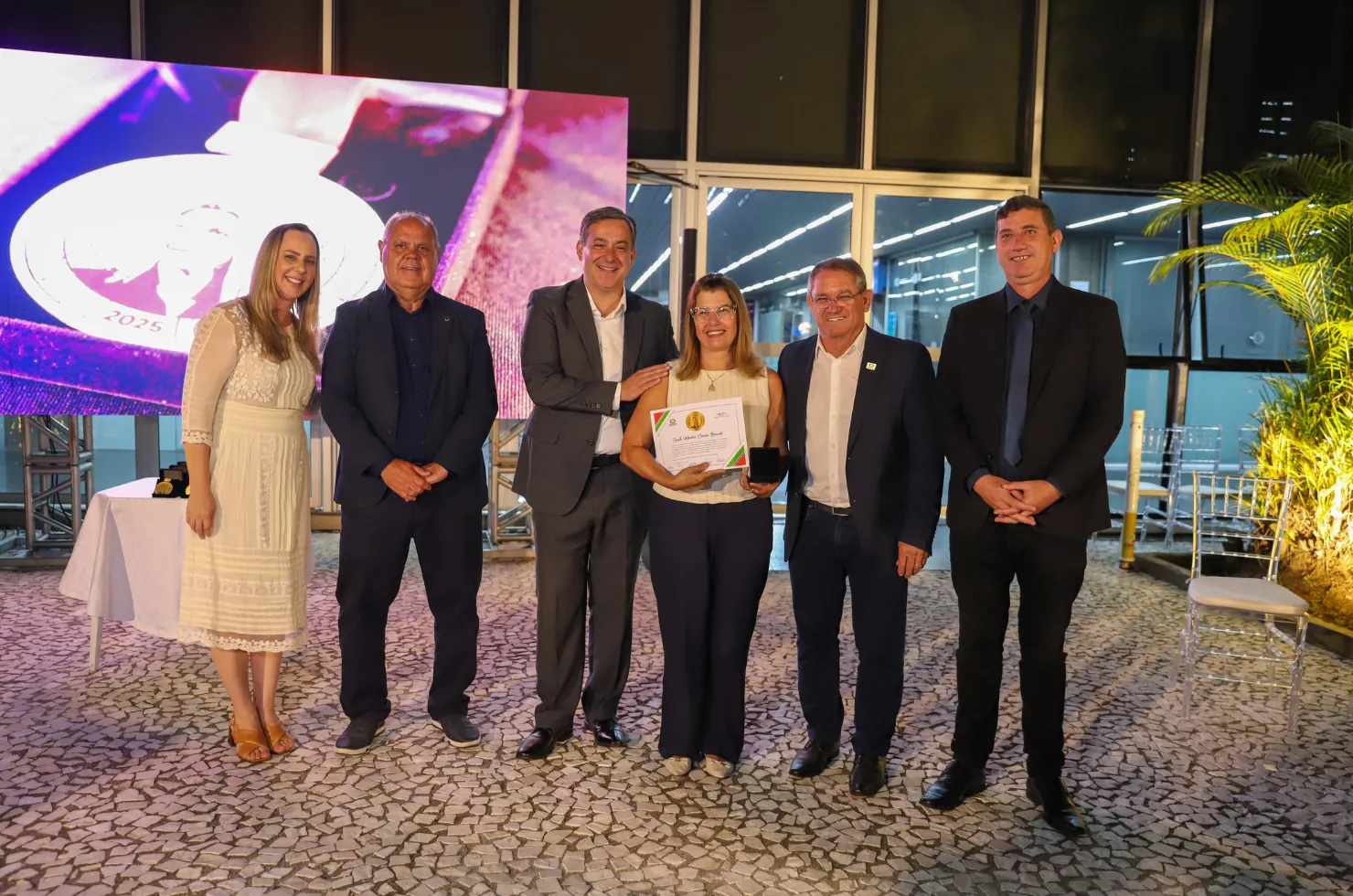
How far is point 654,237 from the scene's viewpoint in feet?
23.3

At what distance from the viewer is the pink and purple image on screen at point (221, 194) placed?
5.25 meters

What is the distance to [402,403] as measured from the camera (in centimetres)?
300

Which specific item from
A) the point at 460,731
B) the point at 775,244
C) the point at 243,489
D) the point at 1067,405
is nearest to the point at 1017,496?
the point at 1067,405

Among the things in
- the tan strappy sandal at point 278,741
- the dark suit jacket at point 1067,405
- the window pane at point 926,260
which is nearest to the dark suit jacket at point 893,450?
the dark suit jacket at point 1067,405

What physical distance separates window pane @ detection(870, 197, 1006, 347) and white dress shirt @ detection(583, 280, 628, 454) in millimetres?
4588

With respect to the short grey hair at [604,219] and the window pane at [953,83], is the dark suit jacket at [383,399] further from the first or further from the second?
the window pane at [953,83]

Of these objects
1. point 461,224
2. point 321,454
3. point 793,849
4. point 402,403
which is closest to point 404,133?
point 461,224

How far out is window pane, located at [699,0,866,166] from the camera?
Result: 672 centimetres

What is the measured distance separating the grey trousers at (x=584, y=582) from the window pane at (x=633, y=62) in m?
4.35

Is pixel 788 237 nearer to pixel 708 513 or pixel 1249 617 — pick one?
pixel 1249 617

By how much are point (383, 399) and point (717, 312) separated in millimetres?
1102

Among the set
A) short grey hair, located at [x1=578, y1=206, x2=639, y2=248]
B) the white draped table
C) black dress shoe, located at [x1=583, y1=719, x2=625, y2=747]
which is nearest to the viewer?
short grey hair, located at [x1=578, y1=206, x2=639, y2=248]

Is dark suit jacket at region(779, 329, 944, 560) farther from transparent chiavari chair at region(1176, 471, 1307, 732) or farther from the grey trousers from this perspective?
transparent chiavari chair at region(1176, 471, 1307, 732)

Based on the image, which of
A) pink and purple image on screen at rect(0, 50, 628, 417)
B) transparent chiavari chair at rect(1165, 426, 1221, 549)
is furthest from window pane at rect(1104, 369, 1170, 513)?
pink and purple image on screen at rect(0, 50, 628, 417)
